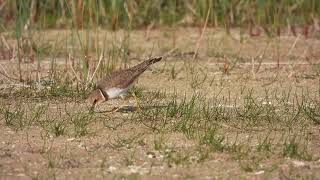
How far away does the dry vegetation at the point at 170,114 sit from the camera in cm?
529

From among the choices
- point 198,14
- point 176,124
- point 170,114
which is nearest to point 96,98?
point 170,114

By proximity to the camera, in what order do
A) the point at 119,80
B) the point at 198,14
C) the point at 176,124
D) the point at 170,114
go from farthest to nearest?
the point at 198,14 < the point at 119,80 < the point at 170,114 < the point at 176,124

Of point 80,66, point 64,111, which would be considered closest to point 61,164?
point 64,111

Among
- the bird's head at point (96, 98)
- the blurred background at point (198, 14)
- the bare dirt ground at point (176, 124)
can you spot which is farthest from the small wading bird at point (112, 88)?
the blurred background at point (198, 14)

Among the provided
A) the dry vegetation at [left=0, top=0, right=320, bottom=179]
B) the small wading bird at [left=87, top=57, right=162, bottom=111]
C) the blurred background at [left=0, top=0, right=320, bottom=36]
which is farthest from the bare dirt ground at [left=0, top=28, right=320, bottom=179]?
the blurred background at [left=0, top=0, right=320, bottom=36]

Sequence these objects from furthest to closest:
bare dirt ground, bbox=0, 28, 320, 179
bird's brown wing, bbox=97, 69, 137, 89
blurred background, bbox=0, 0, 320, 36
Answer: blurred background, bbox=0, 0, 320, 36, bird's brown wing, bbox=97, 69, 137, 89, bare dirt ground, bbox=0, 28, 320, 179

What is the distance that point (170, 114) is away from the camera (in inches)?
258

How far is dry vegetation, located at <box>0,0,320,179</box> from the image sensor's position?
17.3 feet

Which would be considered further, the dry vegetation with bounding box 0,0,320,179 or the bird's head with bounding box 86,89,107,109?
the bird's head with bounding box 86,89,107,109

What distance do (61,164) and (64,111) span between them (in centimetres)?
166

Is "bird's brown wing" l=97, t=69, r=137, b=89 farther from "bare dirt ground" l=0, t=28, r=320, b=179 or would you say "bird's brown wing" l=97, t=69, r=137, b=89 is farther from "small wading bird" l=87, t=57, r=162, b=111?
"bare dirt ground" l=0, t=28, r=320, b=179

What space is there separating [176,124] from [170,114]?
0.31m

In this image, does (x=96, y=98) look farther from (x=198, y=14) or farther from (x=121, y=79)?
(x=198, y=14)

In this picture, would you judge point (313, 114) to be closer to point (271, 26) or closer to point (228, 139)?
point (228, 139)
